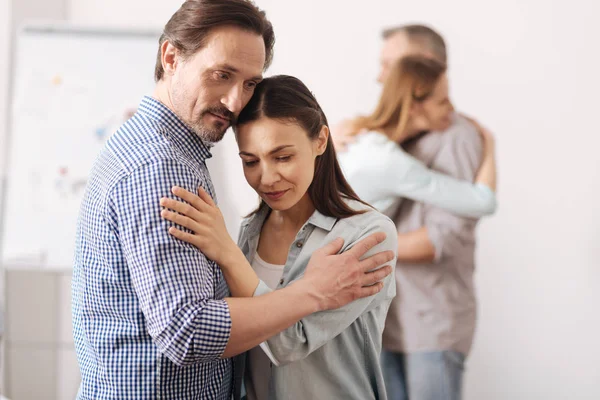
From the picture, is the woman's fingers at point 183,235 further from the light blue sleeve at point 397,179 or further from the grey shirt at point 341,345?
the light blue sleeve at point 397,179

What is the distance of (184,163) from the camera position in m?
1.12

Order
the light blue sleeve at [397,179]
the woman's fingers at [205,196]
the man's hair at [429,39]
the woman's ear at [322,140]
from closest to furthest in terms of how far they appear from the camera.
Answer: the woman's fingers at [205,196], the woman's ear at [322,140], the light blue sleeve at [397,179], the man's hair at [429,39]

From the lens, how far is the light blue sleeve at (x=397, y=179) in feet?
8.62

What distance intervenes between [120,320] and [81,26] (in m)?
2.20

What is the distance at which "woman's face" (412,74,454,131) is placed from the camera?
2.77 m

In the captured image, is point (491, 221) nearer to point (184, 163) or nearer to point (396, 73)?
point (396, 73)

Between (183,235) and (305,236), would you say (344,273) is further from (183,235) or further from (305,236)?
(183,235)

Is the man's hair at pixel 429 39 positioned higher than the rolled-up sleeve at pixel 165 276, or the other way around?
the man's hair at pixel 429 39

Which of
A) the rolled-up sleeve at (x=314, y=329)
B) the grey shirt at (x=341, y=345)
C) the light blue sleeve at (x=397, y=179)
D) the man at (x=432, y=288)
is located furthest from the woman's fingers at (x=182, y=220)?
the man at (x=432, y=288)

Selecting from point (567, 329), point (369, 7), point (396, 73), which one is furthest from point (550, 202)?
point (369, 7)

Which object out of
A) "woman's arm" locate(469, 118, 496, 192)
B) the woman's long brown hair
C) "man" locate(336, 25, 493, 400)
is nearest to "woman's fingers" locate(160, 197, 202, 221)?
the woman's long brown hair

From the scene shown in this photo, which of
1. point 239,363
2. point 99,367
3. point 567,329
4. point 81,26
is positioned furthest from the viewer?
point 81,26

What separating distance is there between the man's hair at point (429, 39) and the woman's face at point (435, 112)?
0.47 feet

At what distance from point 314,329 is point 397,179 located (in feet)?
5.05
